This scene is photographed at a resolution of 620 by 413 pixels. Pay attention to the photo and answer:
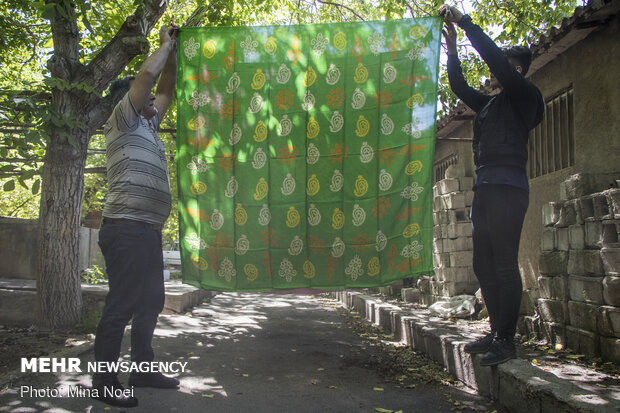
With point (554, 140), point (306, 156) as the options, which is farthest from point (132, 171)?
point (554, 140)

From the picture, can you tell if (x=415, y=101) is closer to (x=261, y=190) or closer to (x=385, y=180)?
(x=385, y=180)

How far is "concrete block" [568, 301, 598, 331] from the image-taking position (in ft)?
12.0

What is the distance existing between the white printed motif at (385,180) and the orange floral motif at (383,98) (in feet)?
1.91

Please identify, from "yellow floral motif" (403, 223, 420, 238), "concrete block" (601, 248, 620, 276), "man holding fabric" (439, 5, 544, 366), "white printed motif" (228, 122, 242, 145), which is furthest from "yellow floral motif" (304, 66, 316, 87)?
"concrete block" (601, 248, 620, 276)

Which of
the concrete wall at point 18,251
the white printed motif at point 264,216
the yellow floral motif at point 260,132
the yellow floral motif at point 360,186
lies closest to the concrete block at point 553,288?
the yellow floral motif at point 360,186

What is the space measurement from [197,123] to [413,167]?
6.33 ft

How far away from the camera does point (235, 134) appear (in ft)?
13.6

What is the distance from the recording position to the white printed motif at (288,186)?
163 inches

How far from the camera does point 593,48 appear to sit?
465cm

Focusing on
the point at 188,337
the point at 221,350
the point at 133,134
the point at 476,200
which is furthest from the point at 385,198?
the point at 188,337

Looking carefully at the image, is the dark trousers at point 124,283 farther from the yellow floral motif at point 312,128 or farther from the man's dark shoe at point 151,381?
the yellow floral motif at point 312,128

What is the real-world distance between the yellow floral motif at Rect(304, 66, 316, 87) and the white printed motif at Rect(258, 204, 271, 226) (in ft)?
3.77

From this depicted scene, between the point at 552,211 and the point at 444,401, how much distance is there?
2201 mm

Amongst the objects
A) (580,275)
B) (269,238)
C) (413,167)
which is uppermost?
(413,167)
